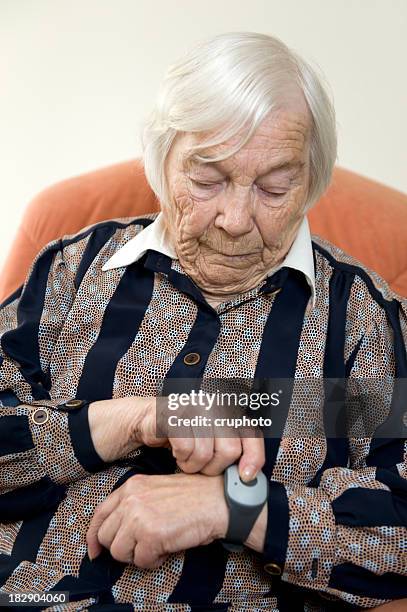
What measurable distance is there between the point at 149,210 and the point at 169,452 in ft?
2.42

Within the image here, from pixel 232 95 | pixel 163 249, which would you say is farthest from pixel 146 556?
pixel 232 95

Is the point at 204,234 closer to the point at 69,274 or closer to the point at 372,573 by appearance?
the point at 69,274

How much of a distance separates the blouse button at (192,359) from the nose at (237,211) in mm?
227

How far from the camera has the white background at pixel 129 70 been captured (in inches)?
96.9

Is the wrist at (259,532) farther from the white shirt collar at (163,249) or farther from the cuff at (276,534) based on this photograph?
the white shirt collar at (163,249)

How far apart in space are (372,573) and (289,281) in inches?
21.5

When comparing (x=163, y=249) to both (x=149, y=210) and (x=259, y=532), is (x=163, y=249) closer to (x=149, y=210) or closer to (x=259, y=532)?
(x=149, y=210)

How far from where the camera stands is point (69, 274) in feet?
5.44

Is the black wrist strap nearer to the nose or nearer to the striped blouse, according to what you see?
the striped blouse

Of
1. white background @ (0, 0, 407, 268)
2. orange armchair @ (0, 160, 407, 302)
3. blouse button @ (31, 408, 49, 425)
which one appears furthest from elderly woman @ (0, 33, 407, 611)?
white background @ (0, 0, 407, 268)

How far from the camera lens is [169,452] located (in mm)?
1496

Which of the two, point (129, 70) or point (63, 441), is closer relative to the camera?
point (63, 441)

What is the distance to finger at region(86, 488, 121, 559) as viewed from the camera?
4.57 feet

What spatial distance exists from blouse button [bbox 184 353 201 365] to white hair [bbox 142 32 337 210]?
1.08 ft
